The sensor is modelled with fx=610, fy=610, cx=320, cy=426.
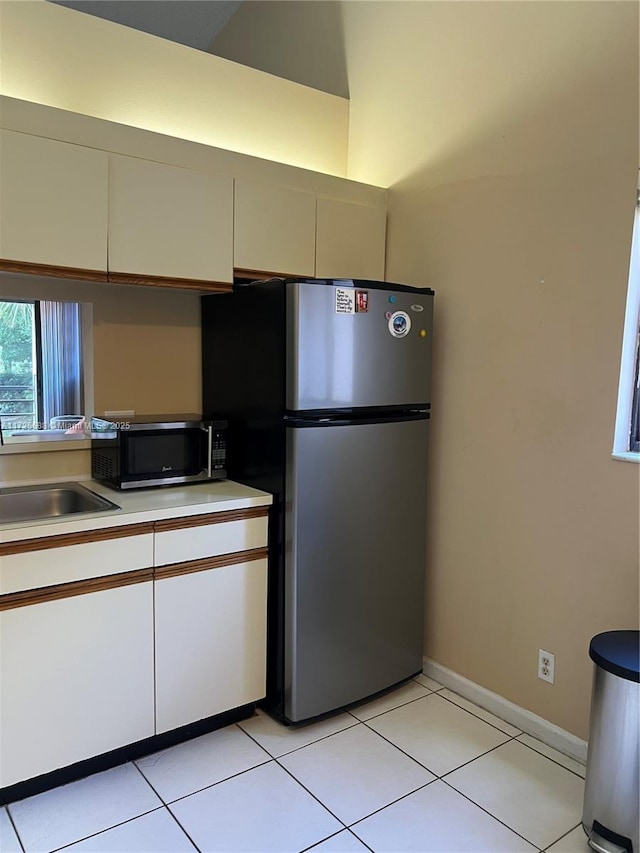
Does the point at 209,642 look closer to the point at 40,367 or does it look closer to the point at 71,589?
the point at 71,589

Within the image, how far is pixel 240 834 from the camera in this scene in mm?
1745

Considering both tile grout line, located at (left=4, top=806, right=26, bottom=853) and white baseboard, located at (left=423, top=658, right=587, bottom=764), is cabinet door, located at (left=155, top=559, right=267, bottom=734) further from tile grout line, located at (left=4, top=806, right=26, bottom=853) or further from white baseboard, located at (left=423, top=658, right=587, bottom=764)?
white baseboard, located at (left=423, top=658, right=587, bottom=764)

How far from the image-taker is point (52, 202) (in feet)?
6.46

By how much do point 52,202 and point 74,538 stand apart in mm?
1075

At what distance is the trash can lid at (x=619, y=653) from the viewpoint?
1618 millimetres

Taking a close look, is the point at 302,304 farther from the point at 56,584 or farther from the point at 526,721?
the point at 526,721

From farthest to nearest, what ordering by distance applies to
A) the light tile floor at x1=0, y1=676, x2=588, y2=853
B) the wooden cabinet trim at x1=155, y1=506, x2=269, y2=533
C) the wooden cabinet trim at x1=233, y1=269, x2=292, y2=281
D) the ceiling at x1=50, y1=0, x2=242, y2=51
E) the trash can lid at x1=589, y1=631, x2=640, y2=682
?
the ceiling at x1=50, y1=0, x2=242, y2=51 → the wooden cabinet trim at x1=233, y1=269, x2=292, y2=281 → the wooden cabinet trim at x1=155, y1=506, x2=269, y2=533 → the light tile floor at x1=0, y1=676, x2=588, y2=853 → the trash can lid at x1=589, y1=631, x2=640, y2=682

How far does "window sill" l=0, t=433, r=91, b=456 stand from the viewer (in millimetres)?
2301

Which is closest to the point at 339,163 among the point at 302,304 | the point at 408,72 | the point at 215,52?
the point at 408,72

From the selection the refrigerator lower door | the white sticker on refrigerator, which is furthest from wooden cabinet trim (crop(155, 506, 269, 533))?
the white sticker on refrigerator

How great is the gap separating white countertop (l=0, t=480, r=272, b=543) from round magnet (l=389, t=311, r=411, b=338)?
2.56ft

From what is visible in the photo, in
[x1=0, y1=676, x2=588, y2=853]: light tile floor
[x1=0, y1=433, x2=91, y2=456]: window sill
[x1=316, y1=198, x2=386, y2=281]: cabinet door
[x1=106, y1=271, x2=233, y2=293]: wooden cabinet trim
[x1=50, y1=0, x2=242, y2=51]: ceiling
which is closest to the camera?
[x1=0, y1=676, x2=588, y2=853]: light tile floor

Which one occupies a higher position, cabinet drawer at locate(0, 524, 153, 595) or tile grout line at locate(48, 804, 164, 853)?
cabinet drawer at locate(0, 524, 153, 595)

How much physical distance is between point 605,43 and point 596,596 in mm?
1767
